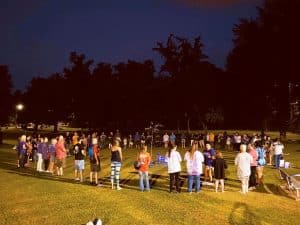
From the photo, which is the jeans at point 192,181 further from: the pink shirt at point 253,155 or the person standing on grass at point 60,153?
the person standing on grass at point 60,153

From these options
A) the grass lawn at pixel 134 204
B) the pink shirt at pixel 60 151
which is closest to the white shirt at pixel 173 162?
the grass lawn at pixel 134 204

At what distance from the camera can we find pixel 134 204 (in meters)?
17.1

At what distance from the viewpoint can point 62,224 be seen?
14.2m

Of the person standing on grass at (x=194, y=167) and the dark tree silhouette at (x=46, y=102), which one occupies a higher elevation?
the dark tree silhouette at (x=46, y=102)

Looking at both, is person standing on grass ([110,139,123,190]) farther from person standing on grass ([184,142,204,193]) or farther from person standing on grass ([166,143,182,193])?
person standing on grass ([184,142,204,193])

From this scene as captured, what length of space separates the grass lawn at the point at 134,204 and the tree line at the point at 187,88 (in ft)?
70.2

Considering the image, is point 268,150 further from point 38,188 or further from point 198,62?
point 198,62

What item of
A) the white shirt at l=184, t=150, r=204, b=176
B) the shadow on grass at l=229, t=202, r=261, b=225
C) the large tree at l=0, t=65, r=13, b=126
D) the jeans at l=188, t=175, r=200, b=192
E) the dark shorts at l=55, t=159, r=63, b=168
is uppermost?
the large tree at l=0, t=65, r=13, b=126

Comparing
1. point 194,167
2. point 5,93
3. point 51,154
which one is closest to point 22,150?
point 51,154

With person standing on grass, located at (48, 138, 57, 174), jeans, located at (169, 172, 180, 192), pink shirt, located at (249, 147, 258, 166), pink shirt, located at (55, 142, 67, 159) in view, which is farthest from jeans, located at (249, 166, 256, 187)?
person standing on grass, located at (48, 138, 57, 174)

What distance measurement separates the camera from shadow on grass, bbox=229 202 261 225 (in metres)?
14.7

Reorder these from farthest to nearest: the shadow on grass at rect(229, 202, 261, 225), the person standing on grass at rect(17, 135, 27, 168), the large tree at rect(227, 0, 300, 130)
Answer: the large tree at rect(227, 0, 300, 130) → the person standing on grass at rect(17, 135, 27, 168) → the shadow on grass at rect(229, 202, 261, 225)

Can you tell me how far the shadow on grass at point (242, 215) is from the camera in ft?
48.3

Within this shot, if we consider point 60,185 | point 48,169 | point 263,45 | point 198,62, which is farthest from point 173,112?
point 60,185
